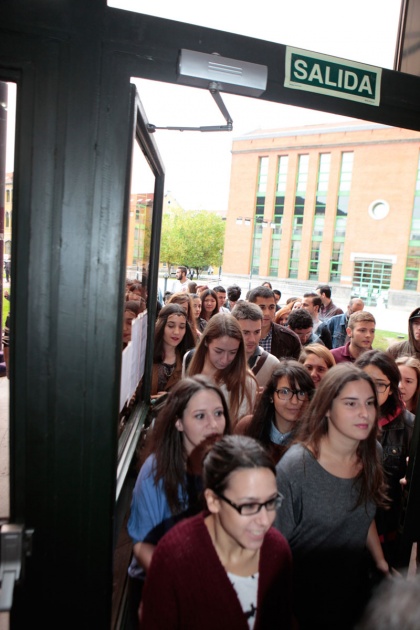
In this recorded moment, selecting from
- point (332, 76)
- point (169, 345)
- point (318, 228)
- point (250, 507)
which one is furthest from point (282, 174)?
point (250, 507)

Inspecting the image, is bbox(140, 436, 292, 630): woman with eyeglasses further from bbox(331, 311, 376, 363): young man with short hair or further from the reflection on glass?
bbox(331, 311, 376, 363): young man with short hair

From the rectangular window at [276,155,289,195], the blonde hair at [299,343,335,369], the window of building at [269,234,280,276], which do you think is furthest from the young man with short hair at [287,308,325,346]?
the rectangular window at [276,155,289,195]

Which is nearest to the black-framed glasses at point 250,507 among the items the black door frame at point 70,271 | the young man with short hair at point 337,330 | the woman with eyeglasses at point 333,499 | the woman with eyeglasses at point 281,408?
the black door frame at point 70,271

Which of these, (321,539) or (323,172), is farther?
(323,172)

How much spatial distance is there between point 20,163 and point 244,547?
4.08 feet

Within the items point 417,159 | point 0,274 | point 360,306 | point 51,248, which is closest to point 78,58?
point 51,248

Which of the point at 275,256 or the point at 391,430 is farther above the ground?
the point at 275,256

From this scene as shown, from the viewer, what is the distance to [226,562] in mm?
1320

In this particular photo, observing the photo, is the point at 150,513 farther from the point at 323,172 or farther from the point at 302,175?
the point at 302,175

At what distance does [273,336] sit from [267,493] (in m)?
3.02

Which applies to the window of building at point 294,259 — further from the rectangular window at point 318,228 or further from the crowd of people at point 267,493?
the crowd of people at point 267,493

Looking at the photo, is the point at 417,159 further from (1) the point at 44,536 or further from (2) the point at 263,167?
(1) the point at 44,536

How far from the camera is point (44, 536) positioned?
4.29ft

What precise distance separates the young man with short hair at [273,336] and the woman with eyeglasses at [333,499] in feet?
7.36
